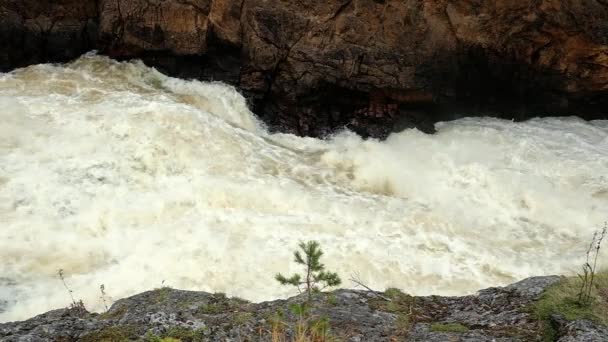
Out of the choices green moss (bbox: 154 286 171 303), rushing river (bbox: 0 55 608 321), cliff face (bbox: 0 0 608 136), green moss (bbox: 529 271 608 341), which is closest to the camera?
green moss (bbox: 529 271 608 341)

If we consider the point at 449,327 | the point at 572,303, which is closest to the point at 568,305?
the point at 572,303

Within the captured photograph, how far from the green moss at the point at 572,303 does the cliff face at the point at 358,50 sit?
369 inches

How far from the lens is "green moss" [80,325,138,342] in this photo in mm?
3525

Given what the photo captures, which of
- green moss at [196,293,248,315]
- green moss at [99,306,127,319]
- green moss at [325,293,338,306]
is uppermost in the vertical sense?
green moss at [325,293,338,306]

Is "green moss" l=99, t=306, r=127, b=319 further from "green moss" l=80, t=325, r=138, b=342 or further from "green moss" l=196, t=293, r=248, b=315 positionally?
"green moss" l=196, t=293, r=248, b=315

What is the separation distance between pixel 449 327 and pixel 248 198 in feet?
19.5

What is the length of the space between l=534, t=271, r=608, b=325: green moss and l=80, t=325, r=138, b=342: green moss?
2.81 meters

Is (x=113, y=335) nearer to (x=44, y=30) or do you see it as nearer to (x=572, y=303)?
(x=572, y=303)

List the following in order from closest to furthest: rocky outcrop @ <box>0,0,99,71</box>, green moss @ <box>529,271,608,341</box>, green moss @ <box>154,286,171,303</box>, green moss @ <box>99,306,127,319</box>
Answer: green moss @ <box>529,271,608,341</box> → green moss @ <box>99,306,127,319</box> → green moss @ <box>154,286,171,303</box> → rocky outcrop @ <box>0,0,99,71</box>

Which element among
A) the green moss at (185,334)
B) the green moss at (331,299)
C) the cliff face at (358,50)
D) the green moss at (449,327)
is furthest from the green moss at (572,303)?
the cliff face at (358,50)

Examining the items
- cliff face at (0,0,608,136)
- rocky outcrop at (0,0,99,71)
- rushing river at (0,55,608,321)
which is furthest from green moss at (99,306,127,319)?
rocky outcrop at (0,0,99,71)

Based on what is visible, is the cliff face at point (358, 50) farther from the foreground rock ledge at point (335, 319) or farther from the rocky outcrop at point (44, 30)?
the foreground rock ledge at point (335, 319)

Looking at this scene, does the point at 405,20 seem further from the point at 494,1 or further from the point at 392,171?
the point at 392,171

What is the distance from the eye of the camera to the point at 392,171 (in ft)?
36.5
